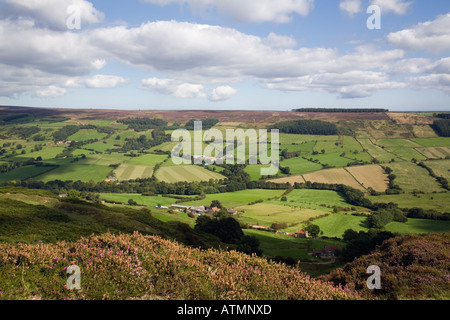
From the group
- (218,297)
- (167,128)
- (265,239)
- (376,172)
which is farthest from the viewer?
(167,128)

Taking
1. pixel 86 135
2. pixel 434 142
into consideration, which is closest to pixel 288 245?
pixel 434 142

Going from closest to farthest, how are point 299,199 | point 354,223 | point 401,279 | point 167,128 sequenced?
point 401,279
point 354,223
point 299,199
point 167,128

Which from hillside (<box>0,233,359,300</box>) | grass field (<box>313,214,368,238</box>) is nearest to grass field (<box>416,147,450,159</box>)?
grass field (<box>313,214,368,238</box>)

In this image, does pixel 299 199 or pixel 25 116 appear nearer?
pixel 299 199

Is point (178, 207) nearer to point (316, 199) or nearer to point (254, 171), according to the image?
point (316, 199)

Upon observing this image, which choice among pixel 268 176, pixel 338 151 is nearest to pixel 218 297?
pixel 268 176

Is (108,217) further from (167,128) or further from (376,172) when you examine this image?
(167,128)

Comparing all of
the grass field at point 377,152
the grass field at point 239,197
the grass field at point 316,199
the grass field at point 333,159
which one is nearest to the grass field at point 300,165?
the grass field at point 333,159
